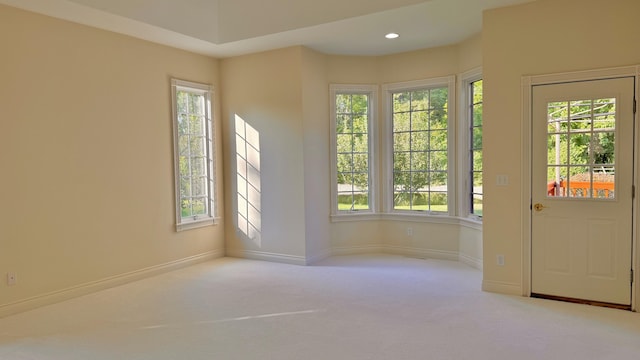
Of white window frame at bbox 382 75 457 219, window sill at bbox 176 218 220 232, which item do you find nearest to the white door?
white window frame at bbox 382 75 457 219

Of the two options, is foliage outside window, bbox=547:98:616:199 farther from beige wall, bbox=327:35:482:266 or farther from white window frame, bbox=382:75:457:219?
white window frame, bbox=382:75:457:219

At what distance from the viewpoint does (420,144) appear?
5.98 meters

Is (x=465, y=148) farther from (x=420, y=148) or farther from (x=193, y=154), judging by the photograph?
(x=193, y=154)

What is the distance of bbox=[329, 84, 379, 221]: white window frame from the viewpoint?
19.7 feet

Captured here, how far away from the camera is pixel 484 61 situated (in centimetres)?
427

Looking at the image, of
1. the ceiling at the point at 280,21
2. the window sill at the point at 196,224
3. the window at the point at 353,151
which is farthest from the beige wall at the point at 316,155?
the window sill at the point at 196,224

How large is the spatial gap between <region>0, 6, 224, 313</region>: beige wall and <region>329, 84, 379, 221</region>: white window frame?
2028 mm

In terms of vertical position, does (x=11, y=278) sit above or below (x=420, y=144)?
below

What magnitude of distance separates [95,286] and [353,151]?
3.62 m

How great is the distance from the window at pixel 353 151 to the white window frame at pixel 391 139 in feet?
0.66

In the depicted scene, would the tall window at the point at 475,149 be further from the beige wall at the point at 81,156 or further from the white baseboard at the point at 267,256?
the beige wall at the point at 81,156

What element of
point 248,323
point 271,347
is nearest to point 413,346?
point 271,347

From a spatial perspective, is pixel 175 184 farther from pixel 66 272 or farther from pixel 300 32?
pixel 300 32

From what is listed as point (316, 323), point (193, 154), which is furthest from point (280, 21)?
point (316, 323)
